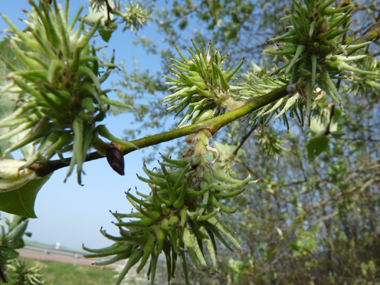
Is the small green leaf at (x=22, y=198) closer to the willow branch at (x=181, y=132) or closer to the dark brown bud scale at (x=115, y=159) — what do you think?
the willow branch at (x=181, y=132)

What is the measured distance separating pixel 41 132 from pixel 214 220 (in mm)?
574

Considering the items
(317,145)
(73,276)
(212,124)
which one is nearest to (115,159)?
(212,124)

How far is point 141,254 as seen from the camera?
93cm

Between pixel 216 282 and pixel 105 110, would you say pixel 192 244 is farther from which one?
pixel 216 282

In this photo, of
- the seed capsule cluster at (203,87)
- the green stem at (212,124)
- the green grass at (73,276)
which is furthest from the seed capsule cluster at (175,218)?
the green grass at (73,276)

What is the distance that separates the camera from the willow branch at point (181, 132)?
905 mm

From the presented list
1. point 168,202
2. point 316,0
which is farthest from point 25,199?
Answer: point 316,0

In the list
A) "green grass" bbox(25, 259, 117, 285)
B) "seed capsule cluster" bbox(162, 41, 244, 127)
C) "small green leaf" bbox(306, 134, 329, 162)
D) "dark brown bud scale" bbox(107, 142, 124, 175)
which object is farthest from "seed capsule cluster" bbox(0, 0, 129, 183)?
"green grass" bbox(25, 259, 117, 285)

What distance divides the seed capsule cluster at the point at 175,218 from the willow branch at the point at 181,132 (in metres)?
0.05

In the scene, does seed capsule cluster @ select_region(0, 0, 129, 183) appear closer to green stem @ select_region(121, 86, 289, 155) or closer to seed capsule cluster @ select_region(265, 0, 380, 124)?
green stem @ select_region(121, 86, 289, 155)

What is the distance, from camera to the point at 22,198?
43.1 inches

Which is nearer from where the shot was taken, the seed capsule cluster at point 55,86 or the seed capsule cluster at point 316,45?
the seed capsule cluster at point 55,86

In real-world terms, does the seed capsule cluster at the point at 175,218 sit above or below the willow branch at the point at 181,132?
below

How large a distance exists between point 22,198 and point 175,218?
23.7 inches
